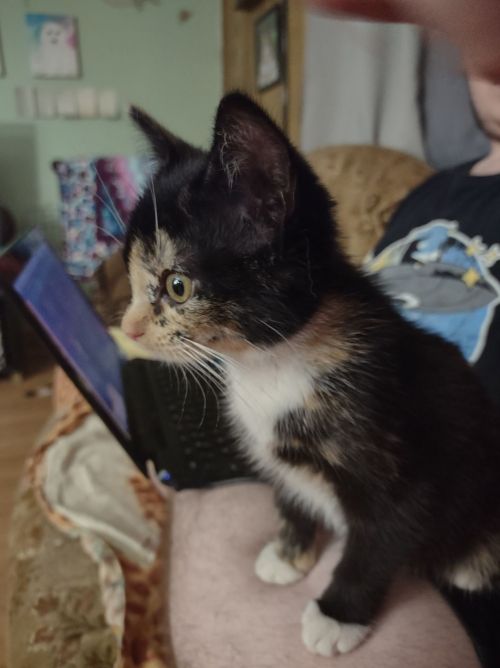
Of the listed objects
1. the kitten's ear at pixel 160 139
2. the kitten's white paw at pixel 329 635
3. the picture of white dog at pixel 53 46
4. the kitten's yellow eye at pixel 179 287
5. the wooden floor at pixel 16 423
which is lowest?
the wooden floor at pixel 16 423

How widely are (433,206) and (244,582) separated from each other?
2.73 feet

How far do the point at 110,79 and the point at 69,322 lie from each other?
7.18ft

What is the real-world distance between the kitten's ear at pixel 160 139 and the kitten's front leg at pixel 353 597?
47 cm

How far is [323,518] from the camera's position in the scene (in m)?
0.69

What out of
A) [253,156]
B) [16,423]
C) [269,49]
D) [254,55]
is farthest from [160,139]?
[254,55]

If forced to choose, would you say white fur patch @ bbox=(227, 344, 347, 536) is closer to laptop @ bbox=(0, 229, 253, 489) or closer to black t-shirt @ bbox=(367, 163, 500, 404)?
laptop @ bbox=(0, 229, 253, 489)

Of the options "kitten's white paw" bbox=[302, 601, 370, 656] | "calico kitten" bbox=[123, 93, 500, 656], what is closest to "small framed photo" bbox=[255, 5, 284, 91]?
"calico kitten" bbox=[123, 93, 500, 656]

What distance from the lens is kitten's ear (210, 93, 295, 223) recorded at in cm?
43

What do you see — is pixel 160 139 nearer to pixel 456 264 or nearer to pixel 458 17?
pixel 458 17

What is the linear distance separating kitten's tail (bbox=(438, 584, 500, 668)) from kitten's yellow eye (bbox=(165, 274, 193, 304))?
50cm

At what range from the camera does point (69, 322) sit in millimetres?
966

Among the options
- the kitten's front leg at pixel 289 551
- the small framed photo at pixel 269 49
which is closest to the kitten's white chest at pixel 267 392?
the kitten's front leg at pixel 289 551

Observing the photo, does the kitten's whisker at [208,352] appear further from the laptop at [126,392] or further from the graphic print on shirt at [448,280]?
the graphic print on shirt at [448,280]

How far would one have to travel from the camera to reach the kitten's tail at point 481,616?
0.58 m
